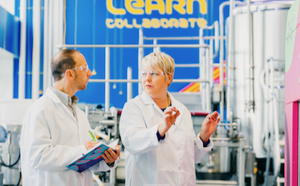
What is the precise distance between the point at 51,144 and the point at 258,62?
10.6 ft

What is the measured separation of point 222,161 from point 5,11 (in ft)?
13.2

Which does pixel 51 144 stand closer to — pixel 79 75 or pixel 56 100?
pixel 56 100

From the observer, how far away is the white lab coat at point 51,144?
4.82 feet

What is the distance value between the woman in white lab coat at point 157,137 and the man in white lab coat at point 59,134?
0.15 meters

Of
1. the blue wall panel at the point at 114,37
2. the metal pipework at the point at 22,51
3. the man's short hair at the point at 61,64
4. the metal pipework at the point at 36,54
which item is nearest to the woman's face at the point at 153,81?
the man's short hair at the point at 61,64

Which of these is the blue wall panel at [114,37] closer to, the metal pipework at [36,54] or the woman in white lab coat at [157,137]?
the metal pipework at [36,54]

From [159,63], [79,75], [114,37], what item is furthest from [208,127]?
[114,37]

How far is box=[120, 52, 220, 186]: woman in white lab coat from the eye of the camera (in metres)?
1.68

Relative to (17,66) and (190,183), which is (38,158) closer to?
(190,183)

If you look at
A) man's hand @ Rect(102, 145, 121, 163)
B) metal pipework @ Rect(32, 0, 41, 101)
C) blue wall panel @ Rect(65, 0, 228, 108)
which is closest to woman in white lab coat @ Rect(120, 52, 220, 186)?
man's hand @ Rect(102, 145, 121, 163)

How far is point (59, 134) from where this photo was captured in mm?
1578

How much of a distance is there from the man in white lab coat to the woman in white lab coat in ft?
0.50

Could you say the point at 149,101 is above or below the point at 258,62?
below

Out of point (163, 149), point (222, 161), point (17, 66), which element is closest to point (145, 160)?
point (163, 149)
